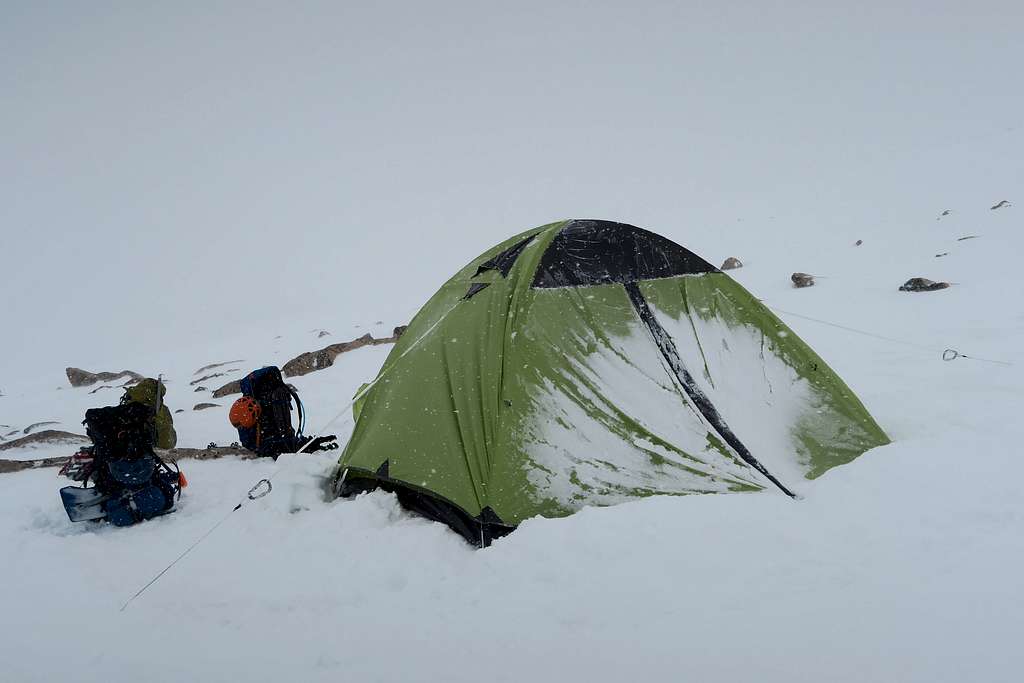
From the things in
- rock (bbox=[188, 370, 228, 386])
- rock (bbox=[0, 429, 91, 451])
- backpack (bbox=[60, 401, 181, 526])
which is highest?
backpack (bbox=[60, 401, 181, 526])

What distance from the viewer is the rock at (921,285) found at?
10.3 metres

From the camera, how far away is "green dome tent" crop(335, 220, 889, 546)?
13.0ft

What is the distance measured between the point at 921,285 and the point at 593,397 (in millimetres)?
10040

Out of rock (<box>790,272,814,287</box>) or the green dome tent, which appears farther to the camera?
rock (<box>790,272,814,287</box>)

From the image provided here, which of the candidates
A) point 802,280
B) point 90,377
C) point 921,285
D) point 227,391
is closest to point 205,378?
point 227,391

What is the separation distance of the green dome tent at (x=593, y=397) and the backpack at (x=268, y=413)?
165 cm

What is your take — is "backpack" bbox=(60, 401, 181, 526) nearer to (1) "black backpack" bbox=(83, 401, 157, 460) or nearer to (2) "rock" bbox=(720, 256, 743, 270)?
(1) "black backpack" bbox=(83, 401, 157, 460)

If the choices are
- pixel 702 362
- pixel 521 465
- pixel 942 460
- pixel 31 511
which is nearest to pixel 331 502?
pixel 521 465

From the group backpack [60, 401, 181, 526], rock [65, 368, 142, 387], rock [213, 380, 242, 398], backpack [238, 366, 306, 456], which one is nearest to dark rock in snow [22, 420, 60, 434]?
rock [213, 380, 242, 398]

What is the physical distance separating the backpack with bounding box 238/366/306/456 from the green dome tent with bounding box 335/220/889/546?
5.40ft

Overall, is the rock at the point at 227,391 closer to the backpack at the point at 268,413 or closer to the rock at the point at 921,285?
the backpack at the point at 268,413

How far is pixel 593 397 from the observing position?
13.8 ft

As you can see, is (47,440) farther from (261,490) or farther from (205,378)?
(205,378)

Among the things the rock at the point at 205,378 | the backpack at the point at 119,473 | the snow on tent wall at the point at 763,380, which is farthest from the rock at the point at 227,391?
the snow on tent wall at the point at 763,380
